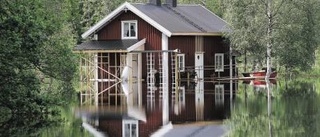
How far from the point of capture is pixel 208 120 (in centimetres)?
1798

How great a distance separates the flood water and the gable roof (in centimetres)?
1191

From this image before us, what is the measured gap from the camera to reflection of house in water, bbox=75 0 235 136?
1340 inches

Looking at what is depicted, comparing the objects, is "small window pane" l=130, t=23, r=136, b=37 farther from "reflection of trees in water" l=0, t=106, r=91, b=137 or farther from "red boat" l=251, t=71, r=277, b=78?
"reflection of trees in water" l=0, t=106, r=91, b=137

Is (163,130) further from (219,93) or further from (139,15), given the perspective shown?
(139,15)

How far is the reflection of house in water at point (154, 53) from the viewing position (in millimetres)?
34031

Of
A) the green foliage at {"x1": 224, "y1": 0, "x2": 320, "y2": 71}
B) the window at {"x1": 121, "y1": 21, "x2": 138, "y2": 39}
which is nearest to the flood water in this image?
the window at {"x1": 121, "y1": 21, "x2": 138, "y2": 39}

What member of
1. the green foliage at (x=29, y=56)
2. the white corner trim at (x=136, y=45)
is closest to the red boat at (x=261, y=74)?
the white corner trim at (x=136, y=45)

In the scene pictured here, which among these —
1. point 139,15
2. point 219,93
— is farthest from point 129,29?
point 219,93

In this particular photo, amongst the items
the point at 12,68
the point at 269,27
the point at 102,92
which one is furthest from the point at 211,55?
the point at 12,68

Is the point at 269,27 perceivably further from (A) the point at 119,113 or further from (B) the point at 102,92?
(A) the point at 119,113

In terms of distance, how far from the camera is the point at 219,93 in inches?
1134

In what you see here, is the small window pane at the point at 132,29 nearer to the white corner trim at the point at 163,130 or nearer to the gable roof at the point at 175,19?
the gable roof at the point at 175,19

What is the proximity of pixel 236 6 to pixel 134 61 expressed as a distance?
23.4 ft

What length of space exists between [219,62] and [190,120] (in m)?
22.9
